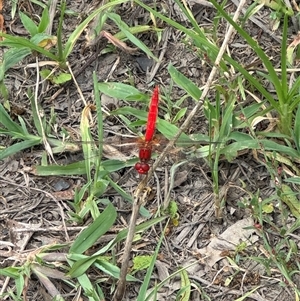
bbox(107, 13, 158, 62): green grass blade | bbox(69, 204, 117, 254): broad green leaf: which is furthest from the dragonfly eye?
bbox(107, 13, 158, 62): green grass blade

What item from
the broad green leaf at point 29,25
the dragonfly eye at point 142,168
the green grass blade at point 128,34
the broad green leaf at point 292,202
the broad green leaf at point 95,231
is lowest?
the broad green leaf at point 95,231

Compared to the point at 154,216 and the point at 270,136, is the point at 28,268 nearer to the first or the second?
the point at 154,216

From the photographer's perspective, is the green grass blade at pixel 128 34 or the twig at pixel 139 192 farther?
the green grass blade at pixel 128 34

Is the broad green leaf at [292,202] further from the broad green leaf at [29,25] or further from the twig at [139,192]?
the broad green leaf at [29,25]

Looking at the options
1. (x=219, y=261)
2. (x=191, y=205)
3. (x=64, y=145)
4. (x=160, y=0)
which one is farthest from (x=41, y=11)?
(x=219, y=261)

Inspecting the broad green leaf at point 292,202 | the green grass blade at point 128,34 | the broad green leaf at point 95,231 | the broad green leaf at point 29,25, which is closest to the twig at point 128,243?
the broad green leaf at point 95,231

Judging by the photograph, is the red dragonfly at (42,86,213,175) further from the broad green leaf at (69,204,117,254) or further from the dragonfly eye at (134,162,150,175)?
the broad green leaf at (69,204,117,254)

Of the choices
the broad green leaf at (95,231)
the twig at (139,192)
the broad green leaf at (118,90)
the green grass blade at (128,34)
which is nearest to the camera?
the twig at (139,192)

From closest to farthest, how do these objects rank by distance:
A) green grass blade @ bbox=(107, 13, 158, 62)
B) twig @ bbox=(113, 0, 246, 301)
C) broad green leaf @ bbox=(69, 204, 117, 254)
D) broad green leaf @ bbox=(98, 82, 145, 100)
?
twig @ bbox=(113, 0, 246, 301) → broad green leaf @ bbox=(69, 204, 117, 254) → broad green leaf @ bbox=(98, 82, 145, 100) → green grass blade @ bbox=(107, 13, 158, 62)
